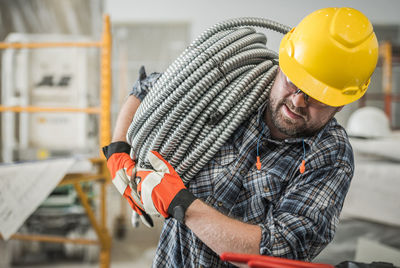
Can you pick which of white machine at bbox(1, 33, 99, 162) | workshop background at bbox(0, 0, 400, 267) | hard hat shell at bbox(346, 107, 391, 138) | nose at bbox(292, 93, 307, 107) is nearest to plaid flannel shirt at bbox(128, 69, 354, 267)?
nose at bbox(292, 93, 307, 107)

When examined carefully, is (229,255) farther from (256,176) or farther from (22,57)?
(22,57)

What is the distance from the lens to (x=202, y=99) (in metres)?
1.02

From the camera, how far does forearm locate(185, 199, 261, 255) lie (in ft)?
2.90

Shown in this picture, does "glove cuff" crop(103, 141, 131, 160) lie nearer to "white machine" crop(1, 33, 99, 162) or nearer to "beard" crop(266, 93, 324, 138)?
"beard" crop(266, 93, 324, 138)

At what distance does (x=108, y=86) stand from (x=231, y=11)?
268cm

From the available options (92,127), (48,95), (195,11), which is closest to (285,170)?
(92,127)

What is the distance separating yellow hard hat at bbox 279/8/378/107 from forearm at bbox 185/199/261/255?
1.39ft

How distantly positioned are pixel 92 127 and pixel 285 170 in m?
2.53

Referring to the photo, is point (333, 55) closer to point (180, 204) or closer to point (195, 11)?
point (180, 204)

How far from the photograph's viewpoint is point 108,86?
7.32 ft

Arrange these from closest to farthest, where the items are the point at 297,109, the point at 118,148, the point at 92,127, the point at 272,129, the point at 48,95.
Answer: the point at 297,109
the point at 272,129
the point at 118,148
the point at 48,95
the point at 92,127

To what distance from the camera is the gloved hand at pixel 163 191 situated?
915mm

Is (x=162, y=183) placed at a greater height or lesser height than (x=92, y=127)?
greater

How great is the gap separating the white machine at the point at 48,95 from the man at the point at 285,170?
2.03 m
